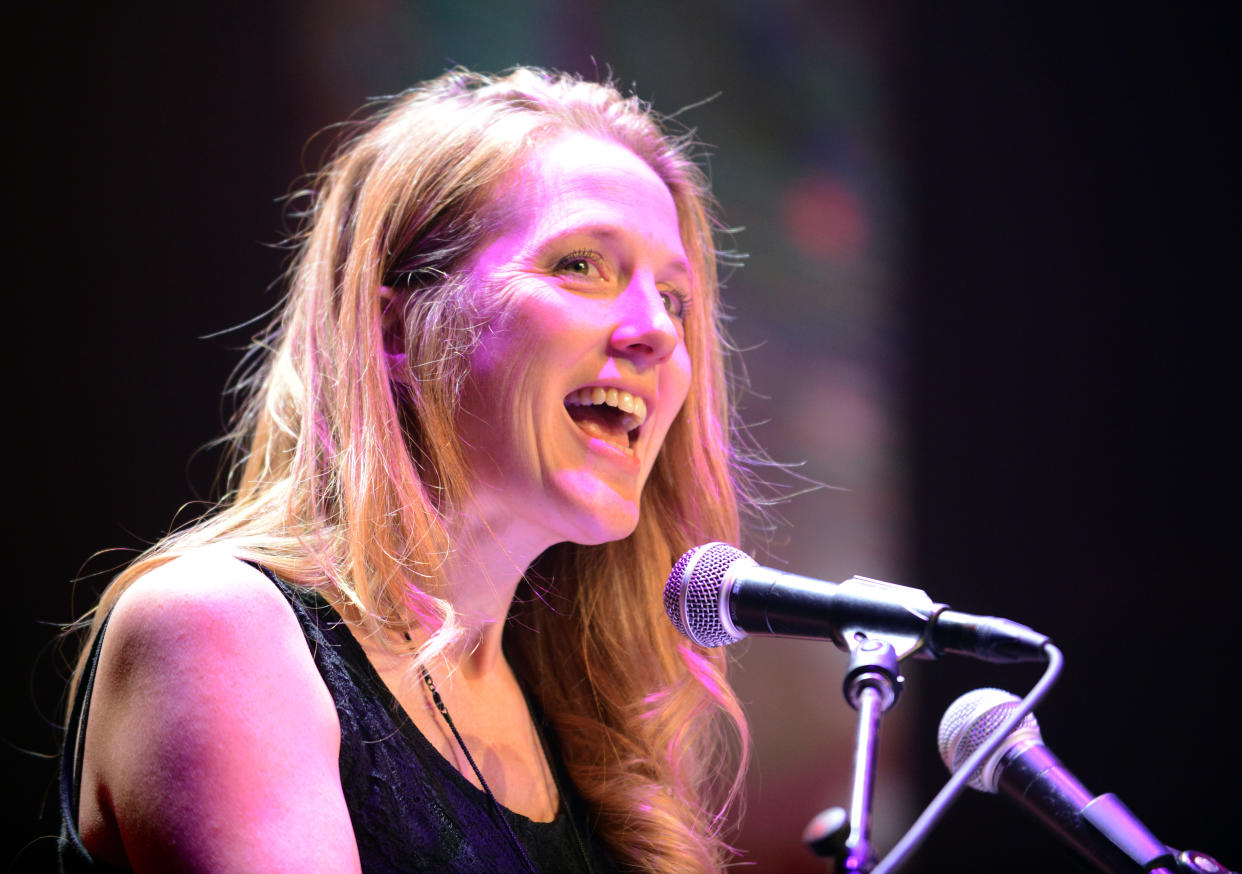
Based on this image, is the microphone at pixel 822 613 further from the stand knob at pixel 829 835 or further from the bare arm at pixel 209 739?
the bare arm at pixel 209 739

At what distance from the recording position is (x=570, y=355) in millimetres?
1425

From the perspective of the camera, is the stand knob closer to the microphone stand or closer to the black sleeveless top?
the microphone stand

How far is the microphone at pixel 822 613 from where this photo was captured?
872mm

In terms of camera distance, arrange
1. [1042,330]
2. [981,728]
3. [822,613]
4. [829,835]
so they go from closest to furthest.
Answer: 1. [829,835]
2. [822,613]
3. [981,728]
4. [1042,330]

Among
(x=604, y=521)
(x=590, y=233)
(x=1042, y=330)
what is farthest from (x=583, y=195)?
(x=1042, y=330)

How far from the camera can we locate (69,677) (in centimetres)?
179

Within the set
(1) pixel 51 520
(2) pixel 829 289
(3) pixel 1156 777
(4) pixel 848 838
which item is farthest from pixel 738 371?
(4) pixel 848 838

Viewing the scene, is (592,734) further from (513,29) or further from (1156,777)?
(513,29)

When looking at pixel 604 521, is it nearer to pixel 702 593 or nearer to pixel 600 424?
pixel 600 424

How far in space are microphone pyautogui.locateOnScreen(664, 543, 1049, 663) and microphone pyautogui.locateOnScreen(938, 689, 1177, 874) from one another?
122 millimetres

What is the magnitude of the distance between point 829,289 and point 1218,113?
103 centimetres

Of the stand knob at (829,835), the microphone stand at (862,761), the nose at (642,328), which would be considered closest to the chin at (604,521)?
the nose at (642,328)

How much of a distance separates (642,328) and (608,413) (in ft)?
0.50

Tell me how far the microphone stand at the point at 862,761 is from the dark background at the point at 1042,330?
1.54 metres
